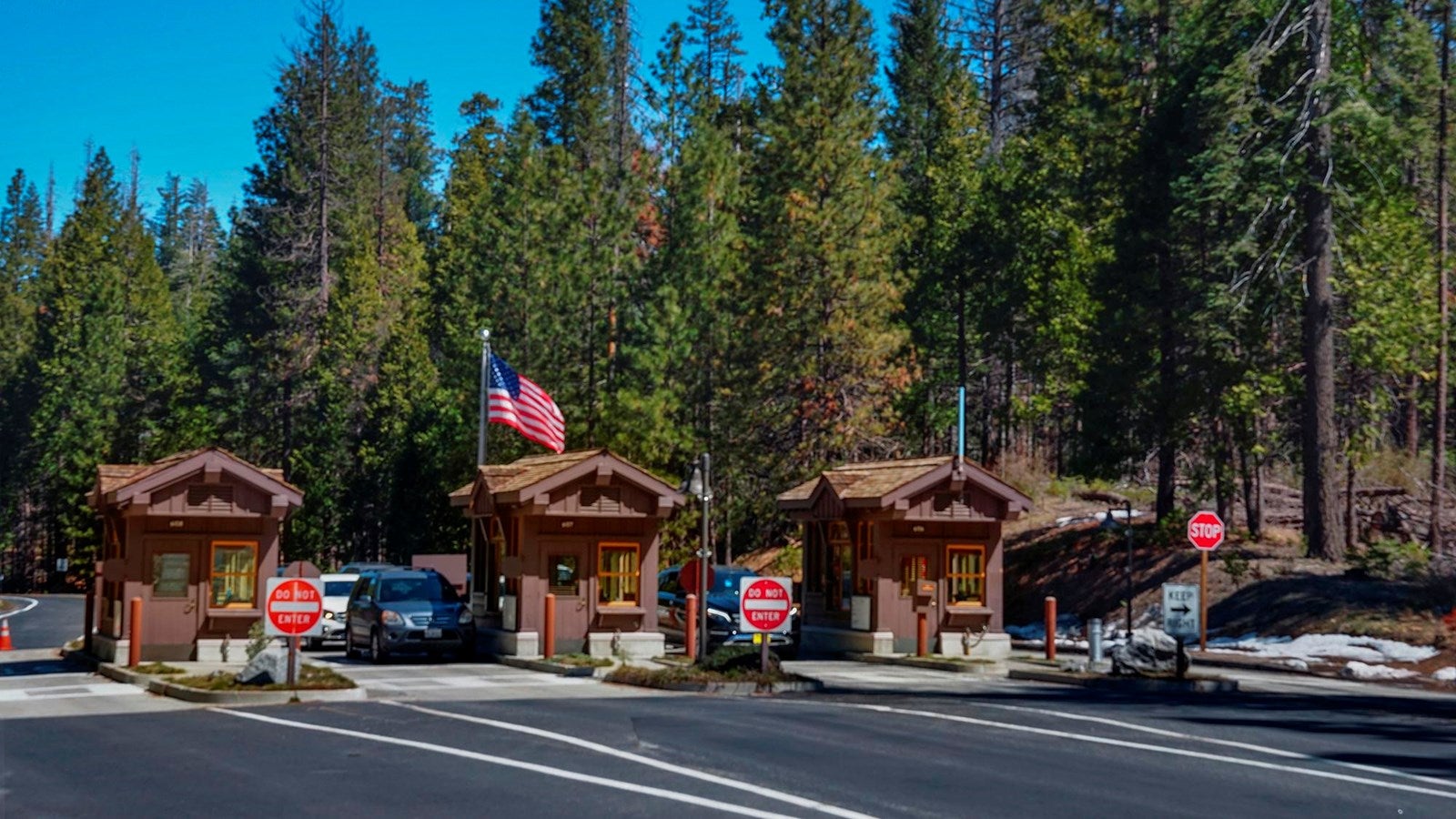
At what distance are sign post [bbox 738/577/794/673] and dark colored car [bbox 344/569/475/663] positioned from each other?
8.45 metres

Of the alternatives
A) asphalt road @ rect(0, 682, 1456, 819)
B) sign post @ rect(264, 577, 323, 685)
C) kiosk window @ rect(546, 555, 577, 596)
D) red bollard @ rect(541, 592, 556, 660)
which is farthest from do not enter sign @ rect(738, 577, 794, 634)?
kiosk window @ rect(546, 555, 577, 596)

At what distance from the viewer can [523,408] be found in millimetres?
38781

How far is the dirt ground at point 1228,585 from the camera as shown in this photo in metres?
32.7

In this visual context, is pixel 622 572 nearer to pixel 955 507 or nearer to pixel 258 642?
pixel 955 507

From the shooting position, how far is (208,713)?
20.2 metres

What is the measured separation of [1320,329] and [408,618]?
21.3m

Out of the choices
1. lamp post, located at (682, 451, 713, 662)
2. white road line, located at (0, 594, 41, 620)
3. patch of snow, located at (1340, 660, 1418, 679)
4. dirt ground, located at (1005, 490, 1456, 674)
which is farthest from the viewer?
white road line, located at (0, 594, 41, 620)

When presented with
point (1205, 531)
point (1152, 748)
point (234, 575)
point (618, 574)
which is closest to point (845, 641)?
point (618, 574)

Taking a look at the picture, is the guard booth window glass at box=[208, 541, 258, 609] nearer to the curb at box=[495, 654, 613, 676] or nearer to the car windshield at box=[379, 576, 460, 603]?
the car windshield at box=[379, 576, 460, 603]

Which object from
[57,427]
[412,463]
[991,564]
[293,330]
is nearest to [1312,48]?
[991,564]

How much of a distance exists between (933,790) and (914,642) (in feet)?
63.3

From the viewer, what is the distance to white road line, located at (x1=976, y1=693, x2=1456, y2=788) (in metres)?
15.0

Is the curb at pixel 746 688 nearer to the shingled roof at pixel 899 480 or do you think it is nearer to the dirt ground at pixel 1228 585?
the shingled roof at pixel 899 480

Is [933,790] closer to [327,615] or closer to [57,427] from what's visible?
[327,615]
